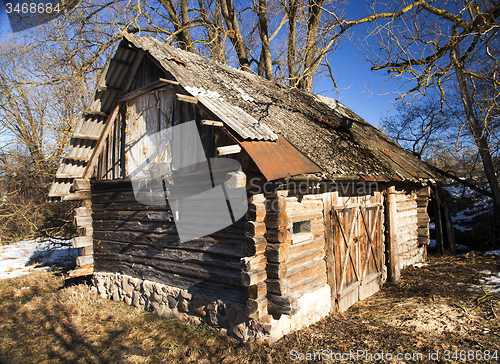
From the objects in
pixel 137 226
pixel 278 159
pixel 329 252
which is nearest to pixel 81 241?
pixel 137 226

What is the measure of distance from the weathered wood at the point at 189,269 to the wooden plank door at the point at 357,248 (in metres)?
2.04

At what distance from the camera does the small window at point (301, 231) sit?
521 cm

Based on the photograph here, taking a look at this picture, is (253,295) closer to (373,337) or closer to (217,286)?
(217,286)

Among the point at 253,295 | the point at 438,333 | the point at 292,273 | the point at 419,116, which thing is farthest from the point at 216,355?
the point at 419,116

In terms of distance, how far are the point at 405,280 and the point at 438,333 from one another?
3.00 m

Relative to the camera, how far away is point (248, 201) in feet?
15.5

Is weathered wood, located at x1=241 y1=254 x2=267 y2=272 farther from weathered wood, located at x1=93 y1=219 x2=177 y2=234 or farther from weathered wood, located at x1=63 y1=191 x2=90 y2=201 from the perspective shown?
weathered wood, located at x1=63 y1=191 x2=90 y2=201

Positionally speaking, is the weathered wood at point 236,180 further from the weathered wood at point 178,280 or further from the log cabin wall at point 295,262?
the weathered wood at point 178,280

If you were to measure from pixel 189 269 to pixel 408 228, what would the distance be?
6.77 meters

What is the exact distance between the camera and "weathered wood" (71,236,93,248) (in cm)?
757

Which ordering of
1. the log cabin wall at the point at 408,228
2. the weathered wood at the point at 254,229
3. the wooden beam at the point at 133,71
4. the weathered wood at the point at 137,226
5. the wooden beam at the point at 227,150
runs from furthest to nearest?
the log cabin wall at the point at 408,228 → the wooden beam at the point at 133,71 → the weathered wood at the point at 137,226 → the weathered wood at the point at 254,229 → the wooden beam at the point at 227,150

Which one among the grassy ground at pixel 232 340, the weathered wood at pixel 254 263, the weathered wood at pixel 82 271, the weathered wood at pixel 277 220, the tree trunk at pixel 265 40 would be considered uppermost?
the tree trunk at pixel 265 40

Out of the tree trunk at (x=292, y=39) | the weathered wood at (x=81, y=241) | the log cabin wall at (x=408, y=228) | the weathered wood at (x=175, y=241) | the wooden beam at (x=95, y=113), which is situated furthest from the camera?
the tree trunk at (x=292, y=39)

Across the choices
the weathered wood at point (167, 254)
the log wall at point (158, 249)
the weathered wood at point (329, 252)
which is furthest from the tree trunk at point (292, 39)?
the weathered wood at point (167, 254)
